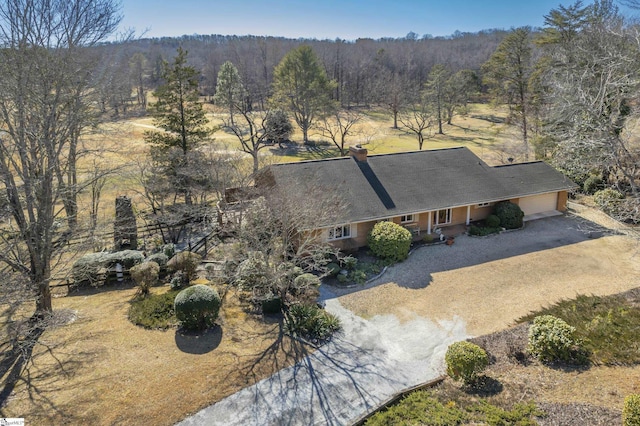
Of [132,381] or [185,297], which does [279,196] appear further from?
[132,381]

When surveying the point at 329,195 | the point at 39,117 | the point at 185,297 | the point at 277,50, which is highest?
the point at 277,50

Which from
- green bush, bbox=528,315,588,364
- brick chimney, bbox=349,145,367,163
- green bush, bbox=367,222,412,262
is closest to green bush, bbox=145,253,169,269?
green bush, bbox=367,222,412,262

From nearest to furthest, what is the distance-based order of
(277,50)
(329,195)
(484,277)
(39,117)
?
(39,117)
(484,277)
(329,195)
(277,50)

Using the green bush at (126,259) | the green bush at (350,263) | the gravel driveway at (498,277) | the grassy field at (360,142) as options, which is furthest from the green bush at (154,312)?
the grassy field at (360,142)

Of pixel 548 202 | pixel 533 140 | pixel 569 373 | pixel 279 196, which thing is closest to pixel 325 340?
pixel 279 196

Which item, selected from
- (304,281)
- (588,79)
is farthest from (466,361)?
(588,79)

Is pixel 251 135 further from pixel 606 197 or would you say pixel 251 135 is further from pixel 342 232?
pixel 606 197
